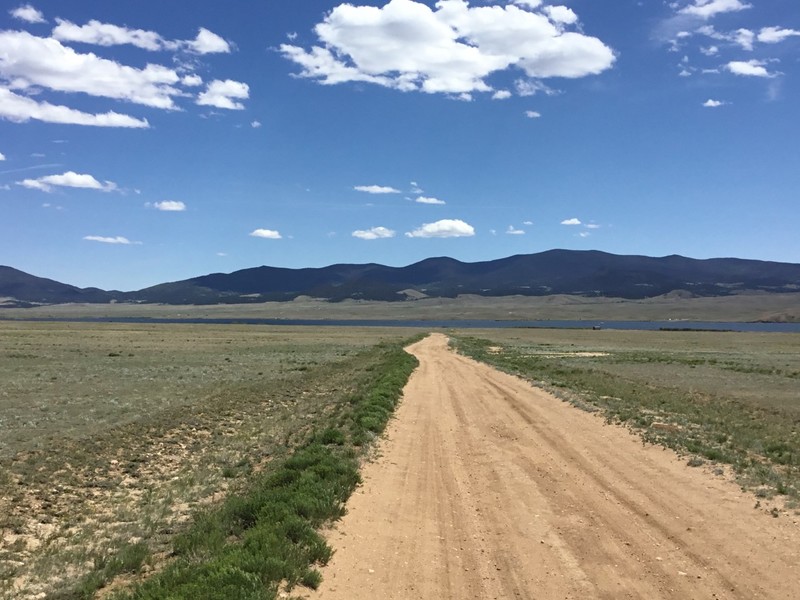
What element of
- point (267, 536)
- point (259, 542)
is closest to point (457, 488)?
point (267, 536)

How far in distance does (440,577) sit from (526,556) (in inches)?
57.4

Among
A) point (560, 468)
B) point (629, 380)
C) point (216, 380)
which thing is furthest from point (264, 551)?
point (629, 380)

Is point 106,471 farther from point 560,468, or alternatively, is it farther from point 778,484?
point 778,484

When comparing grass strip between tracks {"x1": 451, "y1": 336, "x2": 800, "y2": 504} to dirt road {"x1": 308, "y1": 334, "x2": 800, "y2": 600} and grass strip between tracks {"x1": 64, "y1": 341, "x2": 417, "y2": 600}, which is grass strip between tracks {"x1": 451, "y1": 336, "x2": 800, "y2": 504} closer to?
dirt road {"x1": 308, "y1": 334, "x2": 800, "y2": 600}

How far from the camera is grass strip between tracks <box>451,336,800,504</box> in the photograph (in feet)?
44.3

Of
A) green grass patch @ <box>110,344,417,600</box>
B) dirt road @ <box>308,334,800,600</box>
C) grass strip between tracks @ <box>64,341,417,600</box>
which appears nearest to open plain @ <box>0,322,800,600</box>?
dirt road @ <box>308,334,800,600</box>

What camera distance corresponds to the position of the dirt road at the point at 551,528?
7637 millimetres

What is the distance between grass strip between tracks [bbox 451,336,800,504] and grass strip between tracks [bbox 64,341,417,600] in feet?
26.6

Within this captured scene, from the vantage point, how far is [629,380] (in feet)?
122

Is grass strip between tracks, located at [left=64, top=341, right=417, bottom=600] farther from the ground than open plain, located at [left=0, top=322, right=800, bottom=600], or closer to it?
farther from the ground

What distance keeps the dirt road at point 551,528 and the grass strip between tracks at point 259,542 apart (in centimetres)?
43

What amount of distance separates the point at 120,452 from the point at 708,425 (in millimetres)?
18343

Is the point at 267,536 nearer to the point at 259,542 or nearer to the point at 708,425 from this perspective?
the point at 259,542

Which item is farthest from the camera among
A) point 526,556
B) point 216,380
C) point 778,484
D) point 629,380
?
point 629,380
